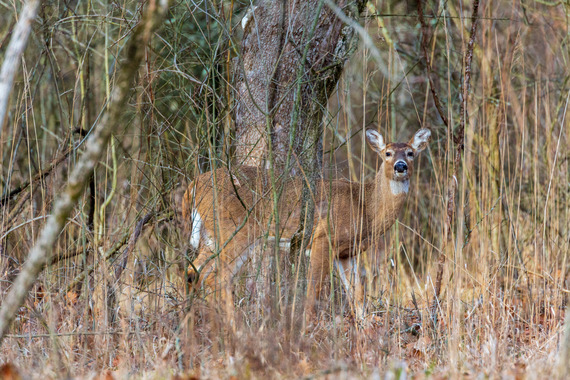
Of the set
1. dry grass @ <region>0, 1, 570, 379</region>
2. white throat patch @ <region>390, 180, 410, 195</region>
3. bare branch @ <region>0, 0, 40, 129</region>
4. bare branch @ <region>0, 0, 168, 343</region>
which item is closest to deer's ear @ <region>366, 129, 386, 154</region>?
white throat patch @ <region>390, 180, 410, 195</region>

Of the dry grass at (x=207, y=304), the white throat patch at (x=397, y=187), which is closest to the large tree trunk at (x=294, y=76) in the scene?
the dry grass at (x=207, y=304)

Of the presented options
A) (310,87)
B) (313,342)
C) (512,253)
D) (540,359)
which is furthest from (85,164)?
(512,253)

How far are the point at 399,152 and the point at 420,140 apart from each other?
250 mm

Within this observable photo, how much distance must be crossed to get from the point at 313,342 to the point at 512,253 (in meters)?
1.96

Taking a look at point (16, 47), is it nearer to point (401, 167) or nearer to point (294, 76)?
point (294, 76)

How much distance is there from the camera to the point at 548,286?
15.5 feet

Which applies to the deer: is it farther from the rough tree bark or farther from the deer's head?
the rough tree bark

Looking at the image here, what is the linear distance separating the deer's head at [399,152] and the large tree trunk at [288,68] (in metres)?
1.68

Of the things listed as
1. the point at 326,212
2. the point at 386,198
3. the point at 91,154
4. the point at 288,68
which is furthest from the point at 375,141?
the point at 91,154

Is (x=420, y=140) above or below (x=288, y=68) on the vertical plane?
below

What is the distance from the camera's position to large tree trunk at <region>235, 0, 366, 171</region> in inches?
170

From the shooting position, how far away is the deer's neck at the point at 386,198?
6090 mm

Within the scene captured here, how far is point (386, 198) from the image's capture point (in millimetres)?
6191

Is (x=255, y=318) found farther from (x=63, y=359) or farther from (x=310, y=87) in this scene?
(x=310, y=87)
